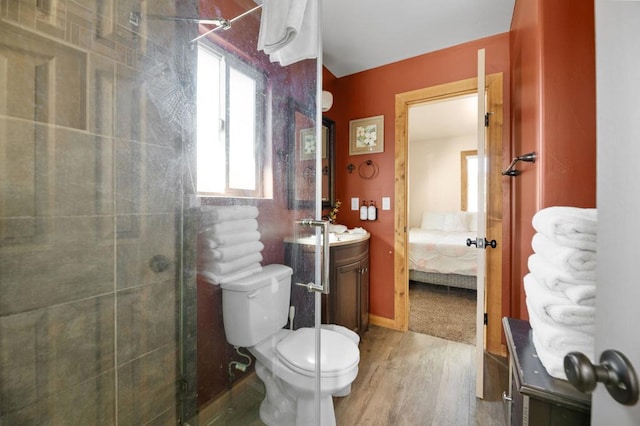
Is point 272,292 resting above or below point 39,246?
below

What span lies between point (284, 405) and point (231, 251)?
82cm

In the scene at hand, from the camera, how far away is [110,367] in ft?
2.93

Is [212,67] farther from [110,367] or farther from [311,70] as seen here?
[110,367]

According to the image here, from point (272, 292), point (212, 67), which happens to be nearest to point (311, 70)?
point (212, 67)

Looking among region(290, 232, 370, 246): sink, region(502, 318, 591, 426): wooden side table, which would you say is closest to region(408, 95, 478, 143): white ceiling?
region(290, 232, 370, 246): sink

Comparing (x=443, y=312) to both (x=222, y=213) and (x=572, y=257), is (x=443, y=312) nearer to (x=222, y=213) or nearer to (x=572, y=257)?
(x=572, y=257)

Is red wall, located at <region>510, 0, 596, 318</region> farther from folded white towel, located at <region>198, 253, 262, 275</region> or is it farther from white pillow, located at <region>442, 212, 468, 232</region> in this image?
white pillow, located at <region>442, 212, 468, 232</region>

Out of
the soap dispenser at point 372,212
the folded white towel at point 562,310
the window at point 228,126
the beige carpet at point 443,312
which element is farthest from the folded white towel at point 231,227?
the beige carpet at point 443,312

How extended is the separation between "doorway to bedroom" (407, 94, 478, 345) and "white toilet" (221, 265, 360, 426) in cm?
153

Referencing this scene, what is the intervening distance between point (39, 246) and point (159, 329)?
0.50m

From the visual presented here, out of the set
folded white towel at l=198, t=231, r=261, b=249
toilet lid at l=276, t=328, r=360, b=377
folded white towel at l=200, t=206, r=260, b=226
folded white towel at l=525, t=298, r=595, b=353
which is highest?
folded white towel at l=200, t=206, r=260, b=226

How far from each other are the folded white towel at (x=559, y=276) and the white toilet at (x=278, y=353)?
923 mm

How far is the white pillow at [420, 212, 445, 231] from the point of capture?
5.27 meters

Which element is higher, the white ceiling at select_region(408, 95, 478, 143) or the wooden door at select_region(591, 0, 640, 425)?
the white ceiling at select_region(408, 95, 478, 143)
